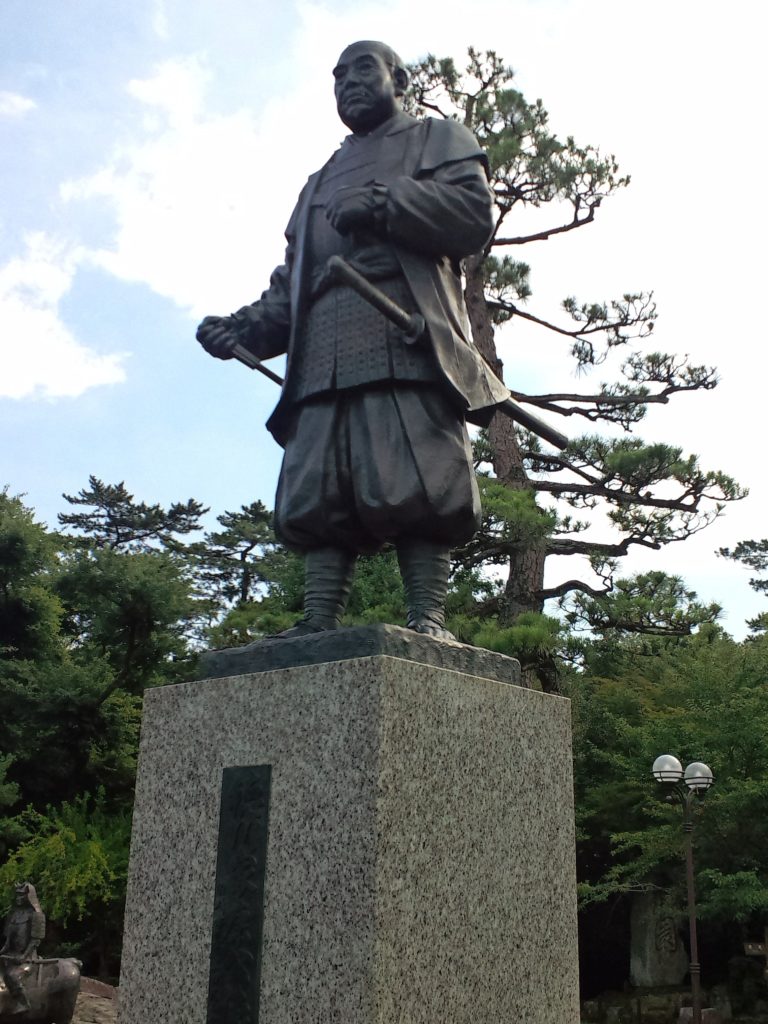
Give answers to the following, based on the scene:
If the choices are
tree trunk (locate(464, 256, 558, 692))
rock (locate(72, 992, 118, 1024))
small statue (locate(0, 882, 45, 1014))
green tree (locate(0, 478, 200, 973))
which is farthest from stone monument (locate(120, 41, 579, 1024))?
green tree (locate(0, 478, 200, 973))

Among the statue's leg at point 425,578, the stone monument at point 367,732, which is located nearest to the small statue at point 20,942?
the stone monument at point 367,732

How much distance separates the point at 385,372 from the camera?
324 centimetres

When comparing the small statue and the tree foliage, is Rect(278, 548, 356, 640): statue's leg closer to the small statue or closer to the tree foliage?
the tree foliage

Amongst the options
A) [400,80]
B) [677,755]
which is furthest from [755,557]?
[400,80]

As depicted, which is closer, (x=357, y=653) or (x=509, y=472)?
(x=357, y=653)

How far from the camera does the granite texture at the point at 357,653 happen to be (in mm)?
2799

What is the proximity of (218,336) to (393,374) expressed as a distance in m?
0.78

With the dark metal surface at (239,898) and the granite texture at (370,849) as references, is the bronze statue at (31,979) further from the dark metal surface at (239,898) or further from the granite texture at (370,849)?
the dark metal surface at (239,898)

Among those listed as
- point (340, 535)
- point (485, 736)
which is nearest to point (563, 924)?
point (485, 736)

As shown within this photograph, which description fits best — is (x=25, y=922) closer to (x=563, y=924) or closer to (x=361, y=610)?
(x=361, y=610)

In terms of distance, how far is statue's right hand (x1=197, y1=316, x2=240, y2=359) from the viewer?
364 cm

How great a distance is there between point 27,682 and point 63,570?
82.7 inches

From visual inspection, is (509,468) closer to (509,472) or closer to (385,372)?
(509,472)

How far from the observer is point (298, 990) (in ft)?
8.13
